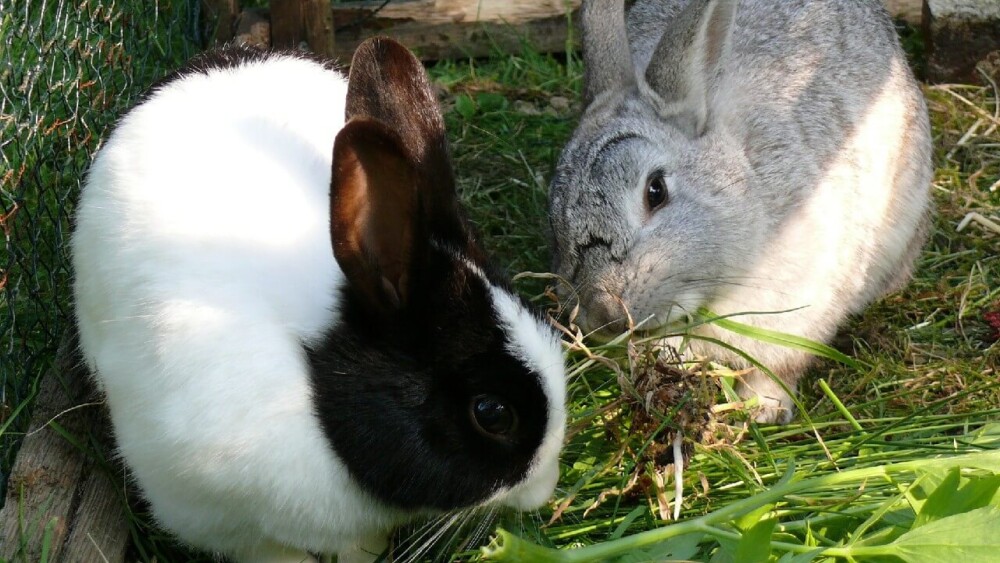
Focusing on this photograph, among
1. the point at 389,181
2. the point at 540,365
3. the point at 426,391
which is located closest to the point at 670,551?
the point at 540,365

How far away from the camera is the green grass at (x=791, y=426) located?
2289 mm

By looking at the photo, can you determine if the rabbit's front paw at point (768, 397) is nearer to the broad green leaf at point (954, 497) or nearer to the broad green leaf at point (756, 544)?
the broad green leaf at point (954, 497)

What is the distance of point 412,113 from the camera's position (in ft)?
7.69

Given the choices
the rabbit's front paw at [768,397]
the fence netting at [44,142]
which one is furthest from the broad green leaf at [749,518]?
the fence netting at [44,142]

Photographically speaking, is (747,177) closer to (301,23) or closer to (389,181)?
(389,181)

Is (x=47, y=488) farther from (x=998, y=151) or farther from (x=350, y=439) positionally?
(x=998, y=151)

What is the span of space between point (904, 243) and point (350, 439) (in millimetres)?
2134

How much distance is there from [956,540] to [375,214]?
1116 mm

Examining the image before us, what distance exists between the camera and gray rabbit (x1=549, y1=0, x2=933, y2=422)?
288 cm

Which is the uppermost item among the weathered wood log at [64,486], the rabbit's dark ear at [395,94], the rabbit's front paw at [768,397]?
the rabbit's dark ear at [395,94]

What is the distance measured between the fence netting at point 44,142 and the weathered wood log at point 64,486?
0.28ft

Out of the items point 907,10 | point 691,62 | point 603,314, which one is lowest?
point 603,314

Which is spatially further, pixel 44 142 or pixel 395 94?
pixel 44 142

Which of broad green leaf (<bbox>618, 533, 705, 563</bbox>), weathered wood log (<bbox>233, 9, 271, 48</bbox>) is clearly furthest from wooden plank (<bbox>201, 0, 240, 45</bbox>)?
broad green leaf (<bbox>618, 533, 705, 563</bbox>)
